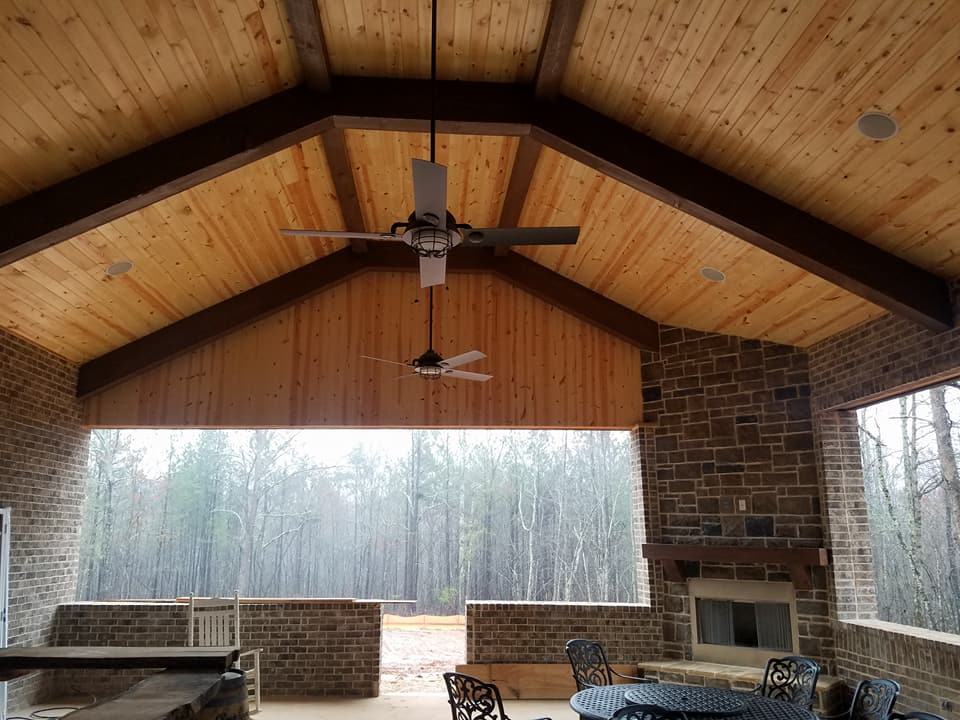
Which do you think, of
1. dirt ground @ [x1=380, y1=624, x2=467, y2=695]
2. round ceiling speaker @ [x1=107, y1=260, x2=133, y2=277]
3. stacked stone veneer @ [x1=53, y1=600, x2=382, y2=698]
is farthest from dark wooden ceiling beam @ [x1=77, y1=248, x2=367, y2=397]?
dirt ground @ [x1=380, y1=624, x2=467, y2=695]

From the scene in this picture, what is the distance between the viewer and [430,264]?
4051 millimetres

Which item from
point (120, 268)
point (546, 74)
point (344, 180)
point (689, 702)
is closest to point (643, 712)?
point (689, 702)

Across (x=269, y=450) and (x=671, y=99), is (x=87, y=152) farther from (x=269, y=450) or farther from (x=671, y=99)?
(x=269, y=450)

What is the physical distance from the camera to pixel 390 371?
764 centimetres

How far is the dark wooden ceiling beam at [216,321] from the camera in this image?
24.2ft

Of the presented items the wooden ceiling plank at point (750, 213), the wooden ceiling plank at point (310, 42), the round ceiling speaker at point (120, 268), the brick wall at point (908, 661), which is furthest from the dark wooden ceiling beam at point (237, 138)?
the brick wall at point (908, 661)

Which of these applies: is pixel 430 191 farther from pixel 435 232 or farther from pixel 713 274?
pixel 713 274

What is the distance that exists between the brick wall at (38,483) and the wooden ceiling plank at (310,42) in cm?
372

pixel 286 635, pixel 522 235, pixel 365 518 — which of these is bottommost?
pixel 286 635

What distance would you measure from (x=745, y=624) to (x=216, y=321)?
6111mm

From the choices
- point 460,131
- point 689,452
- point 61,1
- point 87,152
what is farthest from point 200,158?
point 689,452

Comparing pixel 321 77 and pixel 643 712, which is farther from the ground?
pixel 321 77

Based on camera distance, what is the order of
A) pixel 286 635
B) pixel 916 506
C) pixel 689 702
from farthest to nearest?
pixel 916 506, pixel 286 635, pixel 689 702

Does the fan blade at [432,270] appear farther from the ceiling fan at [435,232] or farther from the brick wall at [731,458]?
the brick wall at [731,458]
